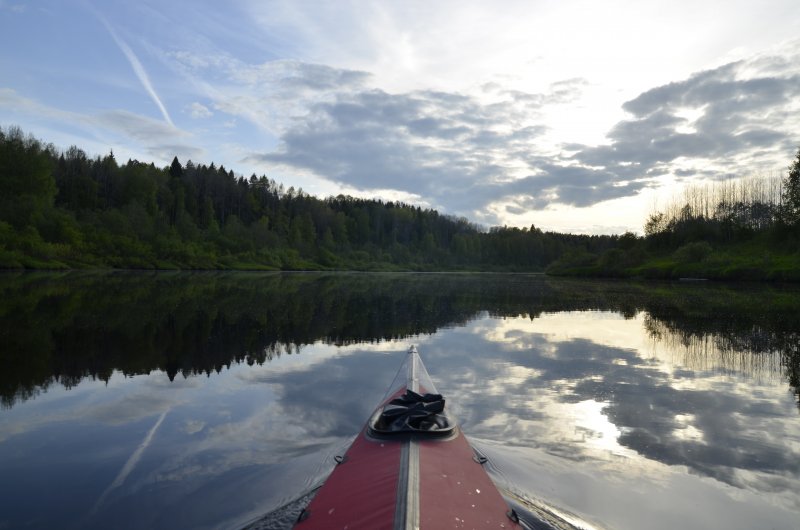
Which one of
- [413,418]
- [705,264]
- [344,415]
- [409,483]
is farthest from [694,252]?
[409,483]

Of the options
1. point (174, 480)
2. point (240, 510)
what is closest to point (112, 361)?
point (174, 480)

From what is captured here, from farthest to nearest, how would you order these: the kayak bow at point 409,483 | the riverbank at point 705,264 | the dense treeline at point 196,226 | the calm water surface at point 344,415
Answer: the dense treeline at point 196,226 < the riverbank at point 705,264 < the calm water surface at point 344,415 < the kayak bow at point 409,483

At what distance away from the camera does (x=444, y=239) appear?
577 feet

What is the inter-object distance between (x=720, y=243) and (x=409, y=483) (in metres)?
79.9

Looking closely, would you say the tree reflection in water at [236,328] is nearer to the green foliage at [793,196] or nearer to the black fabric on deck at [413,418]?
the black fabric on deck at [413,418]

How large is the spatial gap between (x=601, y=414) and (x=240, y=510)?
6.38 metres

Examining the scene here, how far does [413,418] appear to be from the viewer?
18.3 feet

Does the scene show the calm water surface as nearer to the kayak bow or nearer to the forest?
the kayak bow

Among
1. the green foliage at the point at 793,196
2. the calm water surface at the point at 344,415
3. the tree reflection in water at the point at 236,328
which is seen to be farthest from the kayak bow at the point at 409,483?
the green foliage at the point at 793,196

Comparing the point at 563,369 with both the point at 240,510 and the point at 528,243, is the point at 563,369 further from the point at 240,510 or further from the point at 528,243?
the point at 528,243

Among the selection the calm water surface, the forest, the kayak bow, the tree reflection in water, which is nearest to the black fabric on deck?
the kayak bow

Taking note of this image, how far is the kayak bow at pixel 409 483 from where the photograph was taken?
142 inches

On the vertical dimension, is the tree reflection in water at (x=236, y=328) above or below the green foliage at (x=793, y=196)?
below

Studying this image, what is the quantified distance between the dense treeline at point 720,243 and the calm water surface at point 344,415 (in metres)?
42.8
